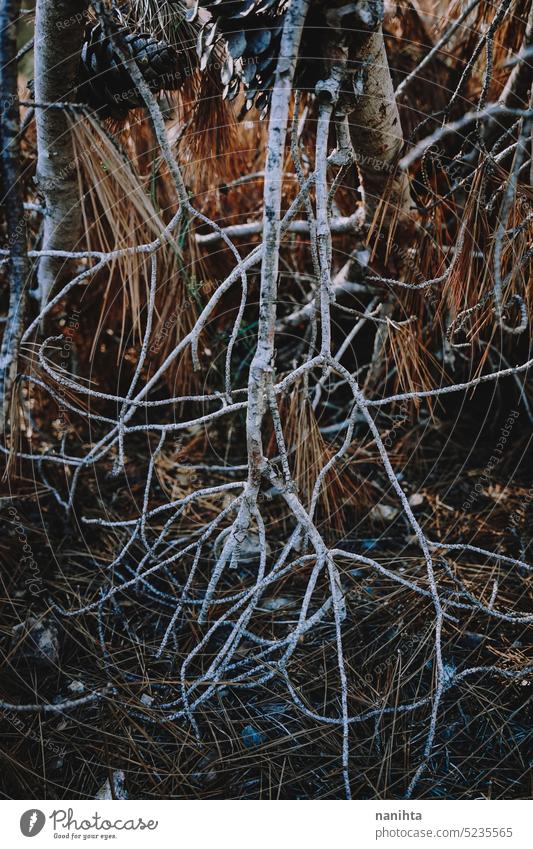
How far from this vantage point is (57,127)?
780mm

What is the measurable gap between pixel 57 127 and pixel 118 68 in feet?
0.39

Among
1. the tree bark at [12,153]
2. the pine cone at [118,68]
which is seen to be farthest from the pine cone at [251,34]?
the tree bark at [12,153]

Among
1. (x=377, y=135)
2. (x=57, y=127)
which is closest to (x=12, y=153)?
(x=57, y=127)

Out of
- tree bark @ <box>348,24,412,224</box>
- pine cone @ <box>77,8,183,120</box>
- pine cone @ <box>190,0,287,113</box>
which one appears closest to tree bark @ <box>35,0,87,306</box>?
pine cone @ <box>77,8,183,120</box>

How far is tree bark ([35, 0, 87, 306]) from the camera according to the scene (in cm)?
68

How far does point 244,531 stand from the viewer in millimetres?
681

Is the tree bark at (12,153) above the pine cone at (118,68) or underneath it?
underneath

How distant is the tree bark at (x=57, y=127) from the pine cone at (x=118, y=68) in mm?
28

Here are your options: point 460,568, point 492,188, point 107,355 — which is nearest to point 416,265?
point 492,188

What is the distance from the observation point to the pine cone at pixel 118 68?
706 mm

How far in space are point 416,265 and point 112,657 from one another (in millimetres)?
733

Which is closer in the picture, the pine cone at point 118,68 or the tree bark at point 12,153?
the tree bark at point 12,153

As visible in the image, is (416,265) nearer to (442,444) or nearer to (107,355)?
(442,444)

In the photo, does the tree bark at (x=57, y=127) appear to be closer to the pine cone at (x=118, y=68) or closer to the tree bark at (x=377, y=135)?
the pine cone at (x=118, y=68)
